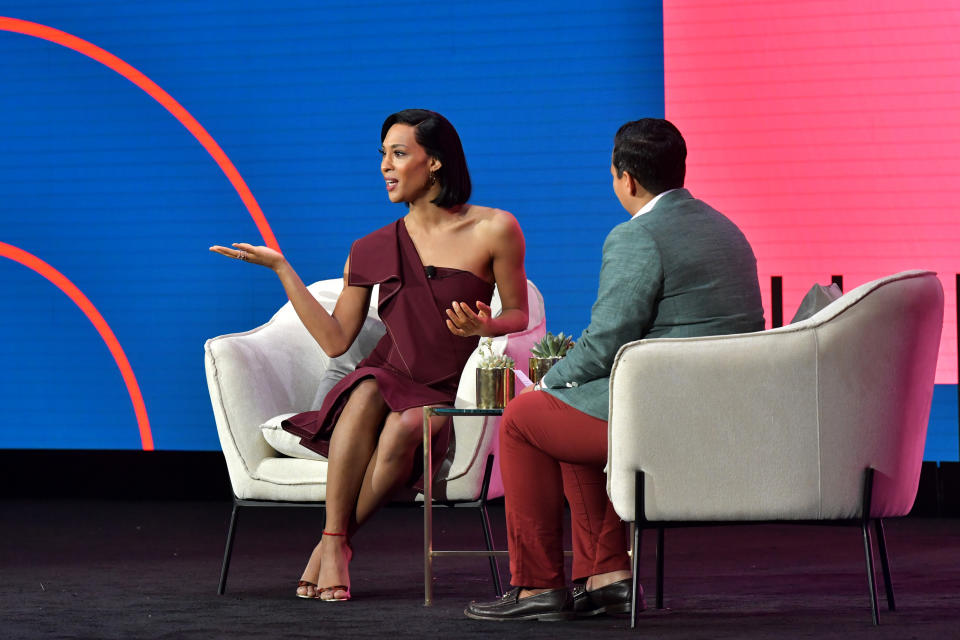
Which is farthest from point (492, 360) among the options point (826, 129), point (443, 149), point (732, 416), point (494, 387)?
point (826, 129)

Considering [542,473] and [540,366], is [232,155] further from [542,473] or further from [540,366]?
[542,473]

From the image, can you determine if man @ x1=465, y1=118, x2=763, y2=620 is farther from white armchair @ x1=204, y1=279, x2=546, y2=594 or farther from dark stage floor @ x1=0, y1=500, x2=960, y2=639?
white armchair @ x1=204, y1=279, x2=546, y2=594

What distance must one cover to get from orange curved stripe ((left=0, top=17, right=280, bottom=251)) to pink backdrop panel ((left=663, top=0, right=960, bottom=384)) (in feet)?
6.23

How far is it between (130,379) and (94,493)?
55 cm

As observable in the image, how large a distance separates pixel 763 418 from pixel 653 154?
0.62 meters

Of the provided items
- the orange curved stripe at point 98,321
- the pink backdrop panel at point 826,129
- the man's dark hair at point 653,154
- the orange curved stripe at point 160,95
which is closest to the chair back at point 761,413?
the man's dark hair at point 653,154

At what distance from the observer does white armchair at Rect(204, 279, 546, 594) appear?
3332 millimetres

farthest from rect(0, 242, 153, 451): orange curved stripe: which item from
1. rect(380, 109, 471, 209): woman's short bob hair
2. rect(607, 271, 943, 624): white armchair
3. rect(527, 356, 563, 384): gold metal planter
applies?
rect(607, 271, 943, 624): white armchair

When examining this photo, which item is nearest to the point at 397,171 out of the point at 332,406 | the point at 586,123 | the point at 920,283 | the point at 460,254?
the point at 460,254

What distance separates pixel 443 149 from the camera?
3506 mm

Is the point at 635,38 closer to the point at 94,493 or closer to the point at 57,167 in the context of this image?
the point at 57,167

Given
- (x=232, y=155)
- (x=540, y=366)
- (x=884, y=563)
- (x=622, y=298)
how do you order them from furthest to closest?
1. (x=232, y=155)
2. (x=540, y=366)
3. (x=884, y=563)
4. (x=622, y=298)

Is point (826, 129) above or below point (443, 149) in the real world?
above

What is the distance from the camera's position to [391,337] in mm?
3441
